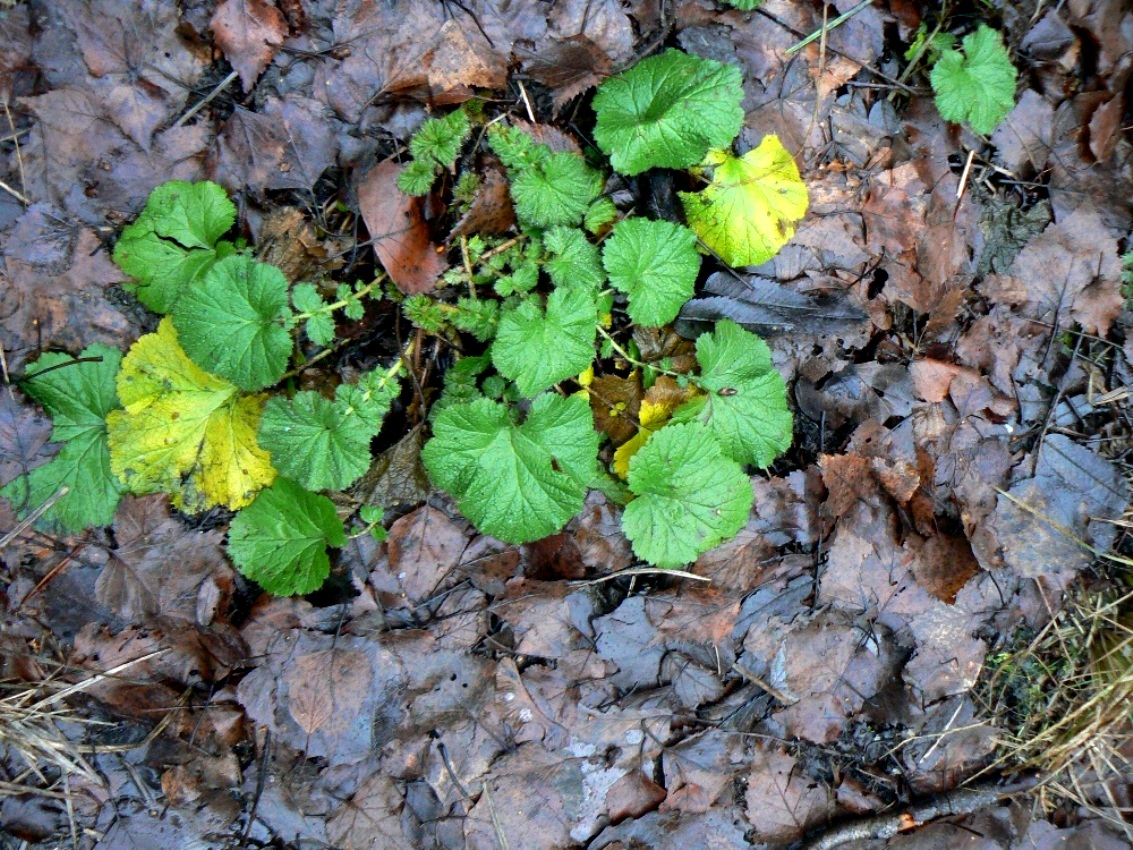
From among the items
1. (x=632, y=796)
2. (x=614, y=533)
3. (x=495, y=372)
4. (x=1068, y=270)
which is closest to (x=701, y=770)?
(x=632, y=796)

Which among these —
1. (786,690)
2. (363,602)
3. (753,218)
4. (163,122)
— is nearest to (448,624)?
(363,602)

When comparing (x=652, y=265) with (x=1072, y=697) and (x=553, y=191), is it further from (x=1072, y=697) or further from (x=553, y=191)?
(x=1072, y=697)

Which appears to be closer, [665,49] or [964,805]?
[665,49]

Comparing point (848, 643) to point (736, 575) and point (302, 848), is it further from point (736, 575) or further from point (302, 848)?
point (302, 848)

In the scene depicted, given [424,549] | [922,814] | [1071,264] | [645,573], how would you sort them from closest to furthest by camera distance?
[424,549] → [645,573] → [1071,264] → [922,814]

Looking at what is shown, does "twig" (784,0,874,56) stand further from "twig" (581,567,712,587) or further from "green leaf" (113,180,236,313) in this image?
"green leaf" (113,180,236,313)

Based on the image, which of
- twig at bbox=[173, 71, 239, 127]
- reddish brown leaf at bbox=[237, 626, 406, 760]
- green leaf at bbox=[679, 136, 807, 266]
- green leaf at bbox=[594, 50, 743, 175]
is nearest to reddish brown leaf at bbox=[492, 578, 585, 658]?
reddish brown leaf at bbox=[237, 626, 406, 760]
